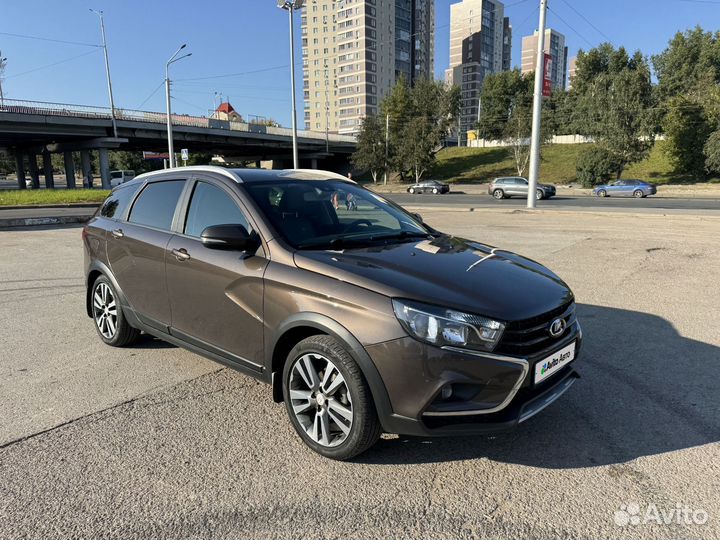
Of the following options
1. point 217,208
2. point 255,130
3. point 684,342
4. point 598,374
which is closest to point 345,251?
point 217,208

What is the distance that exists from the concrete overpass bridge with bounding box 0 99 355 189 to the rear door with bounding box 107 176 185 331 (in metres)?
48.5

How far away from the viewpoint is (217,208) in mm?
3766

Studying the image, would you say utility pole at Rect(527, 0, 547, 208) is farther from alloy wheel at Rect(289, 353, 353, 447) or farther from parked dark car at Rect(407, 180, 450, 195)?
parked dark car at Rect(407, 180, 450, 195)

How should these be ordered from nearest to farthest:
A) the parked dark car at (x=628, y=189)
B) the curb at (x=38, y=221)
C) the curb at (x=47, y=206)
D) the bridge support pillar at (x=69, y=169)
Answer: the curb at (x=38, y=221), the curb at (x=47, y=206), the parked dark car at (x=628, y=189), the bridge support pillar at (x=69, y=169)

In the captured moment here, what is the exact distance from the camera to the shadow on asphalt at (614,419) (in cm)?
302

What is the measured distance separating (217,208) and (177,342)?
3.76ft

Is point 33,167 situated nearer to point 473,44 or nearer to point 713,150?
point 713,150

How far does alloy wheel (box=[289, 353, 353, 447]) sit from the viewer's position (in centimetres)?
287

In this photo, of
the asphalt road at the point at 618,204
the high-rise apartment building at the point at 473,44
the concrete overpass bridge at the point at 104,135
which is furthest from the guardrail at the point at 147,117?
the high-rise apartment building at the point at 473,44

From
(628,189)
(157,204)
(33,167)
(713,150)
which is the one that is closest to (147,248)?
(157,204)

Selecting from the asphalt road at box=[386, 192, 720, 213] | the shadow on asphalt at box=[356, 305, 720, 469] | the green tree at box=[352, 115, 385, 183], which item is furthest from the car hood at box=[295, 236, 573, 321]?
the green tree at box=[352, 115, 385, 183]

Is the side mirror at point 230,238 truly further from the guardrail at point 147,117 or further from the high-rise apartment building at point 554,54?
the high-rise apartment building at point 554,54

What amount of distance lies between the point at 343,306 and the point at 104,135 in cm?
5581

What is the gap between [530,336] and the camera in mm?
2777
